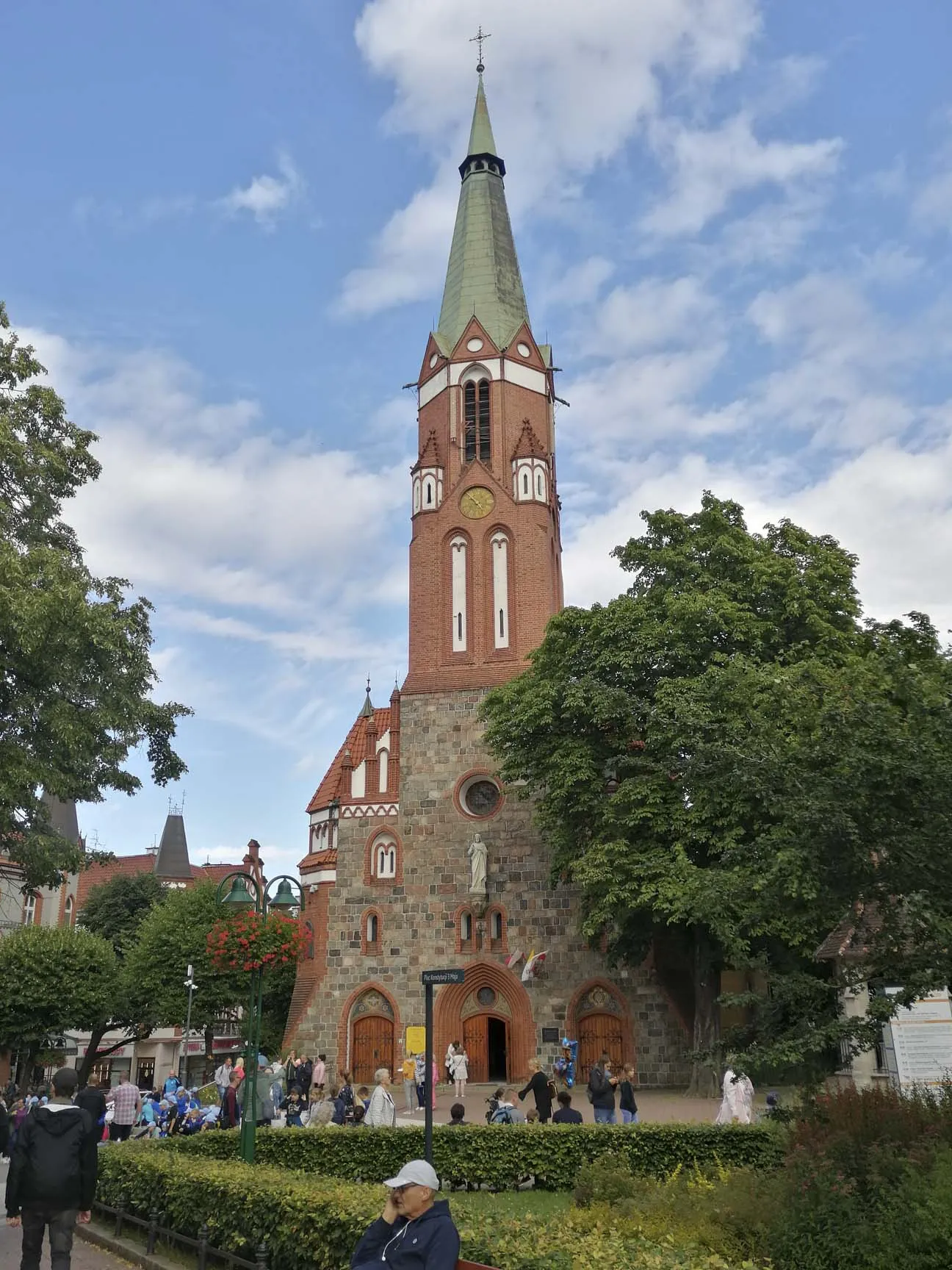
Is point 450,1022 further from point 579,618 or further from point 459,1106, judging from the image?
point 459,1106

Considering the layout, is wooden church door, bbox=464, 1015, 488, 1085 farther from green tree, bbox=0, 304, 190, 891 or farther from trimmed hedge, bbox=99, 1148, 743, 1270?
trimmed hedge, bbox=99, 1148, 743, 1270

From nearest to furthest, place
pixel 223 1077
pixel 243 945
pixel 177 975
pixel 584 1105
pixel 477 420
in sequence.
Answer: pixel 243 945 < pixel 223 1077 < pixel 584 1105 < pixel 477 420 < pixel 177 975

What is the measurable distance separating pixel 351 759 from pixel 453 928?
756 cm

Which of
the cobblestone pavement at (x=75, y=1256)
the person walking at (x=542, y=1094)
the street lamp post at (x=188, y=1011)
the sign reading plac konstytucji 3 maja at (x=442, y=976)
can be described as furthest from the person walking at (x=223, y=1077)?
the sign reading plac konstytucji 3 maja at (x=442, y=976)

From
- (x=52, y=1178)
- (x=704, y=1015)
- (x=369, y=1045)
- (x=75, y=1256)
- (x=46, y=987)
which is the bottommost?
(x=75, y=1256)

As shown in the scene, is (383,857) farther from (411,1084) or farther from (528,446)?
(528,446)

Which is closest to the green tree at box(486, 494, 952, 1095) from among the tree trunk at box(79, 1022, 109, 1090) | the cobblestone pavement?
the cobblestone pavement

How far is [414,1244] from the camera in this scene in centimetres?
586

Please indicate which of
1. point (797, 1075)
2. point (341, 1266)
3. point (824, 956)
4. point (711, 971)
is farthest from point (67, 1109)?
point (711, 971)

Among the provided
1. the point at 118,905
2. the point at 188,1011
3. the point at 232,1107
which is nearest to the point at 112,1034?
the point at 118,905

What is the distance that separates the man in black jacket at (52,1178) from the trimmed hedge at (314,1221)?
5.90 ft

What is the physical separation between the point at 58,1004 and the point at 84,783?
85.8ft

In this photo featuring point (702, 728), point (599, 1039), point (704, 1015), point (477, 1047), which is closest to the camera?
point (702, 728)

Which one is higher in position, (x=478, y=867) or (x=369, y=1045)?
(x=478, y=867)
